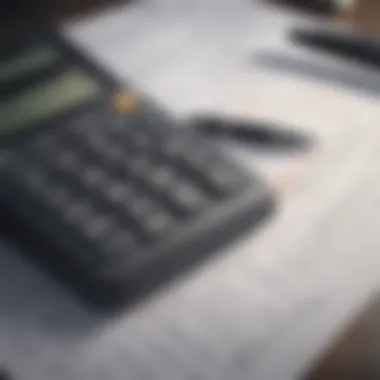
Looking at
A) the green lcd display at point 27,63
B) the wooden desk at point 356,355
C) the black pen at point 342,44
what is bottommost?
the wooden desk at point 356,355

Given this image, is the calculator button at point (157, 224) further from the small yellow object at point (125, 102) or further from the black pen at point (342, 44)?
the black pen at point (342, 44)

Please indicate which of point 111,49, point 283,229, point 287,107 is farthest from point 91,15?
point 283,229

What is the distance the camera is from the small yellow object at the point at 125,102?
0.54 metres

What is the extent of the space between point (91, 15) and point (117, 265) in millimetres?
362

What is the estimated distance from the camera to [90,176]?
471 mm

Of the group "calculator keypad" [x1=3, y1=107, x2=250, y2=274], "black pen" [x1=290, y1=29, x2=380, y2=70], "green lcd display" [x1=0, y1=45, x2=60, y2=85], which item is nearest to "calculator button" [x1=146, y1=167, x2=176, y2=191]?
"calculator keypad" [x1=3, y1=107, x2=250, y2=274]

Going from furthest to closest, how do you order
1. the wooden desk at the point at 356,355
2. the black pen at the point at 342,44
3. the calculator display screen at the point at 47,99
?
the black pen at the point at 342,44
the calculator display screen at the point at 47,99
the wooden desk at the point at 356,355

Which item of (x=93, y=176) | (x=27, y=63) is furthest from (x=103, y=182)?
(x=27, y=63)

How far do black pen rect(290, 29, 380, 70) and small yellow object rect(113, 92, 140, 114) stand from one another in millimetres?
202

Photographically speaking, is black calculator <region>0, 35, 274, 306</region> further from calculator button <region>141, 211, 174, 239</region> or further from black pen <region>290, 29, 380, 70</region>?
black pen <region>290, 29, 380, 70</region>

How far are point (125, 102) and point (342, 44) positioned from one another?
219mm

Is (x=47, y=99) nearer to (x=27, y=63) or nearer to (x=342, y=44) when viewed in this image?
(x=27, y=63)

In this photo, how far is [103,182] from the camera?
1.53 ft

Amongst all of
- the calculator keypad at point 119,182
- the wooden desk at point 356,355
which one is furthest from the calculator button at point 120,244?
the wooden desk at point 356,355
